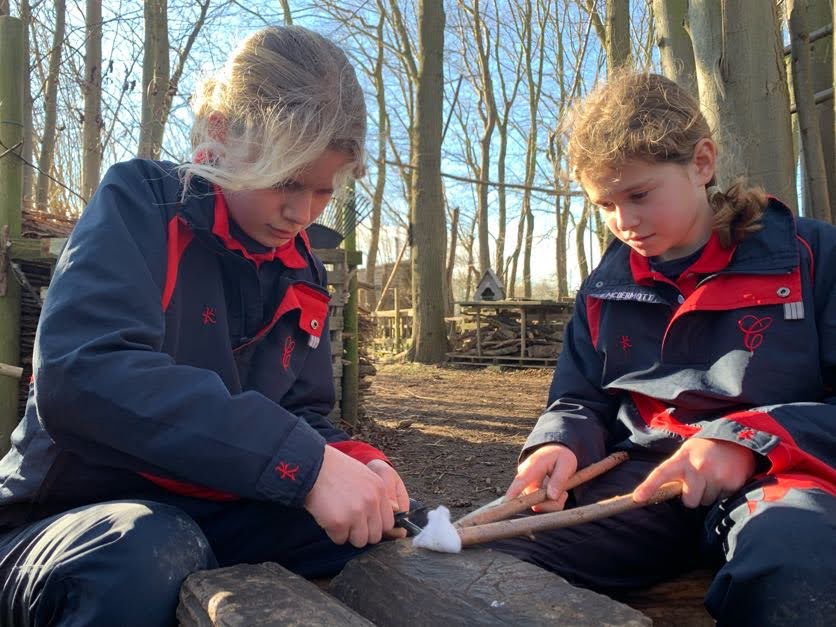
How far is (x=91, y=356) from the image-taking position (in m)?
1.39

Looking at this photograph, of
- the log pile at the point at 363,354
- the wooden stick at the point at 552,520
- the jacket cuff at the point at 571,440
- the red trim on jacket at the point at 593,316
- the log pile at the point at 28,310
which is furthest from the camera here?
the log pile at the point at 363,354

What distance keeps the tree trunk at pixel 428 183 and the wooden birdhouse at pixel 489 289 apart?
78.1 inches

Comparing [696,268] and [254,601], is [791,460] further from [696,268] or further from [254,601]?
[254,601]

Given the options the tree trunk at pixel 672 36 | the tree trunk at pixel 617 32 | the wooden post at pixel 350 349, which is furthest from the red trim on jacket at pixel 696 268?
the tree trunk at pixel 617 32

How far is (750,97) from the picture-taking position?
338 cm

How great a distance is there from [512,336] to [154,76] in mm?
7631

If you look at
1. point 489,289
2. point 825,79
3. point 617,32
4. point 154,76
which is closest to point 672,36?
point 825,79

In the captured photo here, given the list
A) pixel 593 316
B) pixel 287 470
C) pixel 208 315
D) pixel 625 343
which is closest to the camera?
pixel 287 470

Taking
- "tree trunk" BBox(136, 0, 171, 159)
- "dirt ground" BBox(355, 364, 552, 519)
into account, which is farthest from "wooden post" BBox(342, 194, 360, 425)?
"tree trunk" BBox(136, 0, 171, 159)

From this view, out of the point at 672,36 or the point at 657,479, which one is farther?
the point at 672,36

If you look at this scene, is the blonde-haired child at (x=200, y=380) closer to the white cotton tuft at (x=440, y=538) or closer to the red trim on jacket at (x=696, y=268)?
the white cotton tuft at (x=440, y=538)

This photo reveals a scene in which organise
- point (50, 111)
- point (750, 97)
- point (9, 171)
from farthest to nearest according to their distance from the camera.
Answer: point (50, 111) → point (9, 171) → point (750, 97)

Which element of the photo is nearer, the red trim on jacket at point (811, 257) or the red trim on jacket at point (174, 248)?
the red trim on jacket at point (174, 248)

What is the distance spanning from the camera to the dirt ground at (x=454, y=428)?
459 cm
